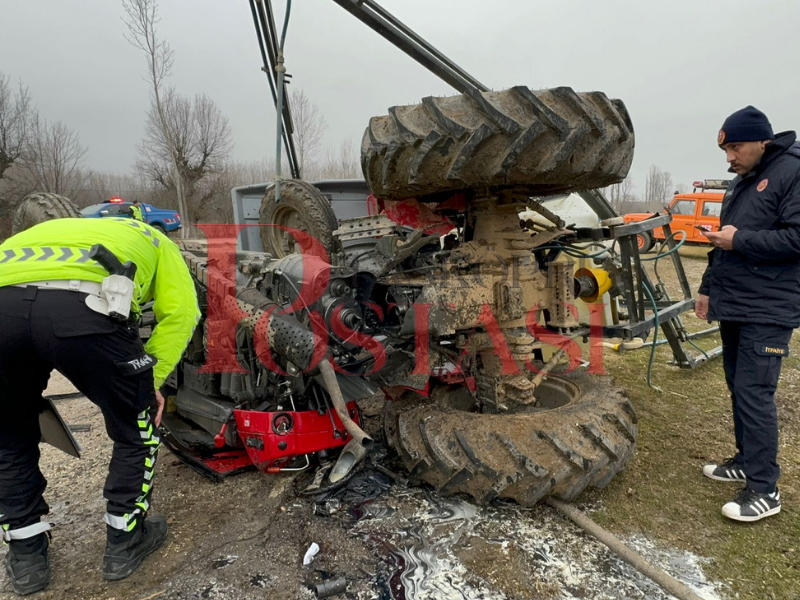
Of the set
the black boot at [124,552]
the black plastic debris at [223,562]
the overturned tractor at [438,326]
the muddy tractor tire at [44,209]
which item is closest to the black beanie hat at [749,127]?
the overturned tractor at [438,326]

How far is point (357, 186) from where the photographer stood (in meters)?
5.95

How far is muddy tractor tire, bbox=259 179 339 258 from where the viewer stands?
4.15m

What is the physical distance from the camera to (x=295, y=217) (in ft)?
14.7

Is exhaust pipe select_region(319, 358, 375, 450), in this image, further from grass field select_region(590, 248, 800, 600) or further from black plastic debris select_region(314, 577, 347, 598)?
grass field select_region(590, 248, 800, 600)

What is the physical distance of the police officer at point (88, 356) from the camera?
2182mm

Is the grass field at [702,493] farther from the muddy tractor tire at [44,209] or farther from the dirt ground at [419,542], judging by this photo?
the muddy tractor tire at [44,209]

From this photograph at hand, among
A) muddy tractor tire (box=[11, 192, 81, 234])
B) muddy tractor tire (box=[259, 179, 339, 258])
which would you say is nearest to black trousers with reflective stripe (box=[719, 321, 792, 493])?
muddy tractor tire (box=[259, 179, 339, 258])

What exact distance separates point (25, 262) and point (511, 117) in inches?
83.6

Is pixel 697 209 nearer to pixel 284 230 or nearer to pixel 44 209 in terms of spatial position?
pixel 284 230

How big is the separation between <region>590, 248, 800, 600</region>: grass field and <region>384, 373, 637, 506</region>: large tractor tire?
1.12ft

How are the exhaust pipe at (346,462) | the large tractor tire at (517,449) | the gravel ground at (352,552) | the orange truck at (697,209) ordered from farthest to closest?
1. the orange truck at (697,209)
2. the exhaust pipe at (346,462)
3. the large tractor tire at (517,449)
4. the gravel ground at (352,552)

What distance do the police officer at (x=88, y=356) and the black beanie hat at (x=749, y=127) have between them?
283 centimetres

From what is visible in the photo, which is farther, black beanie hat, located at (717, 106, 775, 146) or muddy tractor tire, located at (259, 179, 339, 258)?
muddy tractor tire, located at (259, 179, 339, 258)

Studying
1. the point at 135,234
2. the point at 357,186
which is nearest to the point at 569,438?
the point at 135,234
